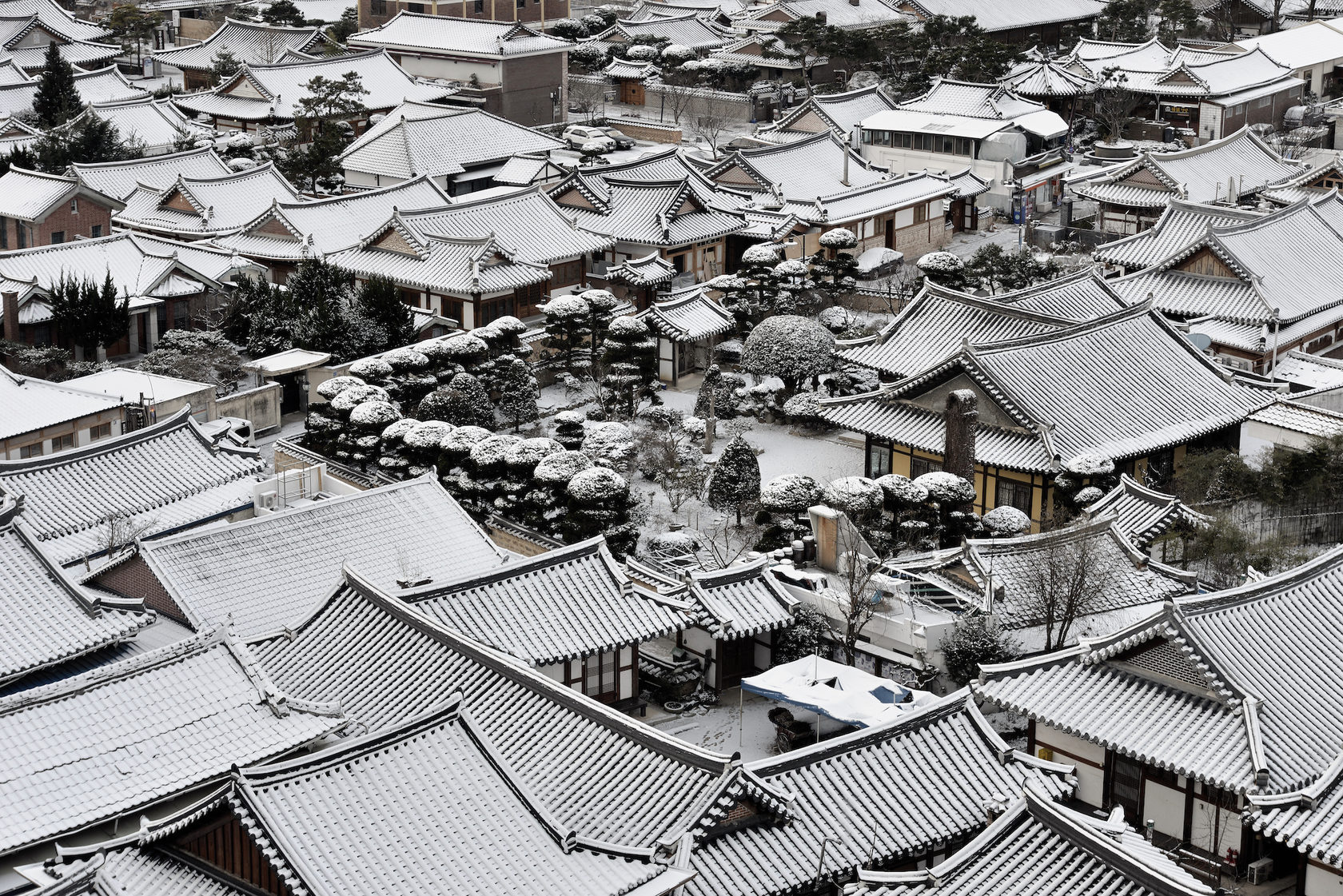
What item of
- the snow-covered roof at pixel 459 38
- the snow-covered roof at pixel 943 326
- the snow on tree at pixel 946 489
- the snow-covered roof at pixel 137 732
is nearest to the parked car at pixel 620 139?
the snow-covered roof at pixel 459 38

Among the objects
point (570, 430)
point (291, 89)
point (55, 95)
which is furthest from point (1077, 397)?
point (55, 95)

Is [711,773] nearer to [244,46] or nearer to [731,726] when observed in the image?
[731,726]

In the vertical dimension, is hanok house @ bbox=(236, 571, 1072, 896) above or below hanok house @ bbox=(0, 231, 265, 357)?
above

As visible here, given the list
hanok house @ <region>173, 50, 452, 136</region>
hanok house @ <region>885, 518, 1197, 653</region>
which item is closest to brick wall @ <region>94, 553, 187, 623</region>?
hanok house @ <region>885, 518, 1197, 653</region>

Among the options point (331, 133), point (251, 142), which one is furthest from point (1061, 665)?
point (251, 142)

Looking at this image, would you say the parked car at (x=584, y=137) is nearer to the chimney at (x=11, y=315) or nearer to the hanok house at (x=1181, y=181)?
the hanok house at (x=1181, y=181)

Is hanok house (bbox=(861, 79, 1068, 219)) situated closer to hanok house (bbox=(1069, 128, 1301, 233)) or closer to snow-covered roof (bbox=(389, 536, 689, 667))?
hanok house (bbox=(1069, 128, 1301, 233))
